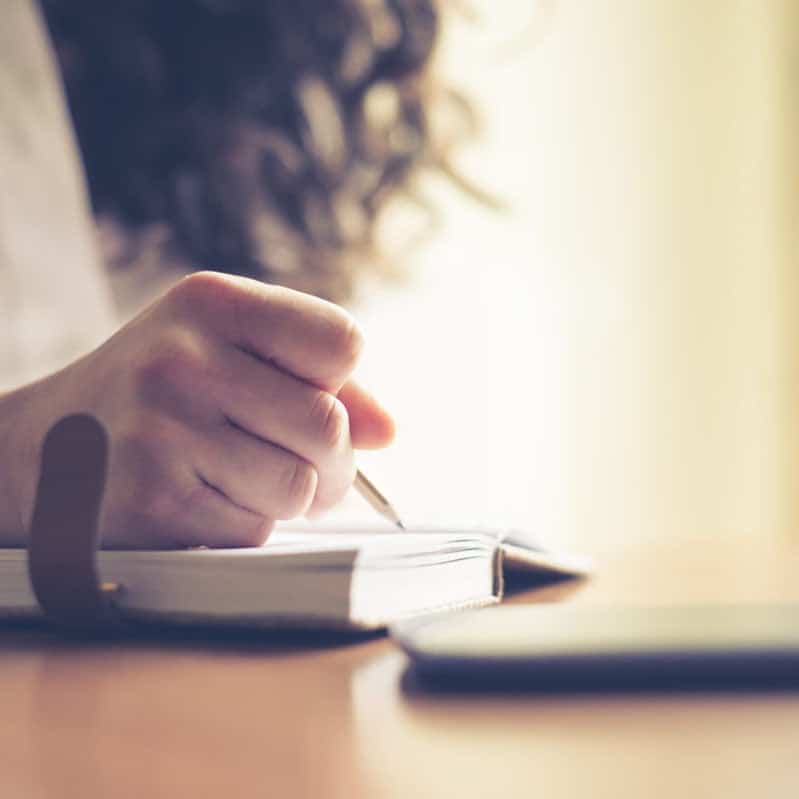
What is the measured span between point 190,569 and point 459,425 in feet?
4.59

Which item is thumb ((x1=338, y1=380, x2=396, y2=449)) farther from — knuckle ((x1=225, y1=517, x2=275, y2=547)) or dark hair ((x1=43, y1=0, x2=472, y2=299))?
dark hair ((x1=43, y1=0, x2=472, y2=299))

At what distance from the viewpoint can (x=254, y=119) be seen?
1.46m

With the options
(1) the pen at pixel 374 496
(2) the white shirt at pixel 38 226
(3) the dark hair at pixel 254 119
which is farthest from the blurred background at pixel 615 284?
(1) the pen at pixel 374 496

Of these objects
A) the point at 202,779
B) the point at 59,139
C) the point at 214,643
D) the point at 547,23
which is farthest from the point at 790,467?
the point at 202,779

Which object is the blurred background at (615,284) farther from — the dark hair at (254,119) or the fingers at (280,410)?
the fingers at (280,410)

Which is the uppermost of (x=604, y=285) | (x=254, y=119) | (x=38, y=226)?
(x=254, y=119)

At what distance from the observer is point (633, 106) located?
193 cm

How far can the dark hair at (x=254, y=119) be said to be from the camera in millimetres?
1369

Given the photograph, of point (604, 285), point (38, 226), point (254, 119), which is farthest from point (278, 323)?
point (604, 285)

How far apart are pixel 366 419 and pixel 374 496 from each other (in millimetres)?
46

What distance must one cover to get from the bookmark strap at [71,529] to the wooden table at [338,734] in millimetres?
26

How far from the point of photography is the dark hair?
1.37 metres

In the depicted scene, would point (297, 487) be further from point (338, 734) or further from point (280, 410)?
point (338, 734)

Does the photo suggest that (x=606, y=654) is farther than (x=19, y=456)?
No
